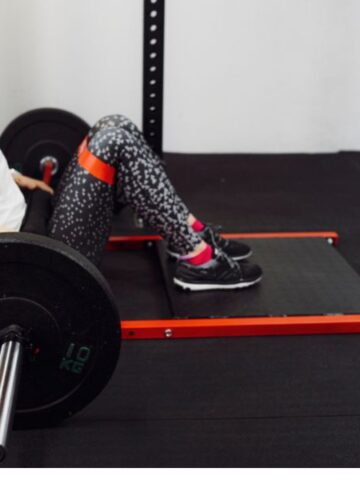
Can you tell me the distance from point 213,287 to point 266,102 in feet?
5.14

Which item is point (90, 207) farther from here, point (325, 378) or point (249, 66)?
point (249, 66)

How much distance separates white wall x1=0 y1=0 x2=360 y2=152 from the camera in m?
2.98

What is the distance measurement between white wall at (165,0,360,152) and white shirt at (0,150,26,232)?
1.70 m

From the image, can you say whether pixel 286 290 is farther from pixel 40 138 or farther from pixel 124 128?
pixel 40 138

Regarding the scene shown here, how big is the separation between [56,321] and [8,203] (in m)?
0.47

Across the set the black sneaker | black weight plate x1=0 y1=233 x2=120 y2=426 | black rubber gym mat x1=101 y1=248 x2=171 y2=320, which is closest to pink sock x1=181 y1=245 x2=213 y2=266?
the black sneaker

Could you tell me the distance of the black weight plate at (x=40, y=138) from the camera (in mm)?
2373

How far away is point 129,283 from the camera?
2.00 m

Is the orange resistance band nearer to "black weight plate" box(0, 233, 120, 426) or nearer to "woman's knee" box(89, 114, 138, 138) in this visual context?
"woman's knee" box(89, 114, 138, 138)

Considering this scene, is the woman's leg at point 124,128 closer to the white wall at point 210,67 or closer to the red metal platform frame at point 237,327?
the red metal platform frame at point 237,327

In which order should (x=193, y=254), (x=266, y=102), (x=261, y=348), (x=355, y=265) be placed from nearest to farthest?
(x=261, y=348) < (x=193, y=254) < (x=355, y=265) < (x=266, y=102)

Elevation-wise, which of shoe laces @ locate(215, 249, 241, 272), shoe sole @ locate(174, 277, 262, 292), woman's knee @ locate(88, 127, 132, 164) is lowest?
shoe sole @ locate(174, 277, 262, 292)
